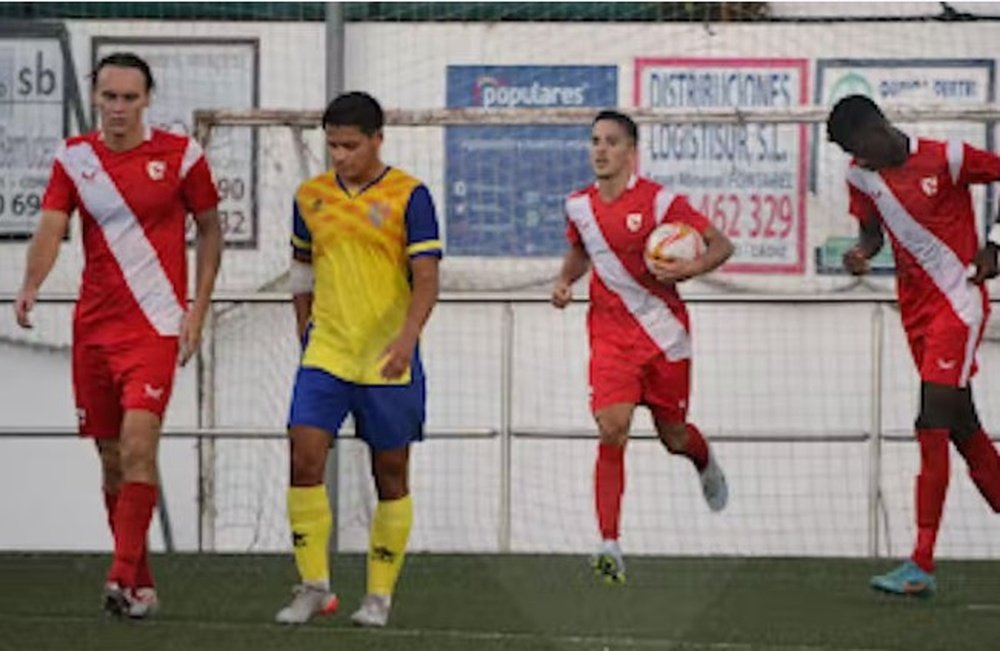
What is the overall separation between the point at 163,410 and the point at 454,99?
5.63 m

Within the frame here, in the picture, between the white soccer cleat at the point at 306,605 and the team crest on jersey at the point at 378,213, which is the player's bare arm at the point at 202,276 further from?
the white soccer cleat at the point at 306,605

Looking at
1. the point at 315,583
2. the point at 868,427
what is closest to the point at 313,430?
the point at 315,583

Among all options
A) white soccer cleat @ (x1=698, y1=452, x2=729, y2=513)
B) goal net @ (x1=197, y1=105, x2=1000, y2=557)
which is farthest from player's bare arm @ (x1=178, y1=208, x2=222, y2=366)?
goal net @ (x1=197, y1=105, x2=1000, y2=557)

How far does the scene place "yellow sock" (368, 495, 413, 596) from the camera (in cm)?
1114

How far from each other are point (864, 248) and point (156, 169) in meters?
2.96

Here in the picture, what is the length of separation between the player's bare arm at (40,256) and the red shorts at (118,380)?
0.27m

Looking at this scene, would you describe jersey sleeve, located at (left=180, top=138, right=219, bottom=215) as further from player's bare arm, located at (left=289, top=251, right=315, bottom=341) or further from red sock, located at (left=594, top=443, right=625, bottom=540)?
red sock, located at (left=594, top=443, right=625, bottom=540)

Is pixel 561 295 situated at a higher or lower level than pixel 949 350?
higher

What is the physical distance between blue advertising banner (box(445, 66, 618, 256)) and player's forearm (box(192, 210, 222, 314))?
16.8 ft

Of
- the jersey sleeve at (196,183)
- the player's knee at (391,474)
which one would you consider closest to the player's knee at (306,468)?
the player's knee at (391,474)

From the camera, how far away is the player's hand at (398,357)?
1077 centimetres

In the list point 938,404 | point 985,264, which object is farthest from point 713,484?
point 985,264

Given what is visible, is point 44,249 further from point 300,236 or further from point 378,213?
point 378,213

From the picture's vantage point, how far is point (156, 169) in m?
11.3
